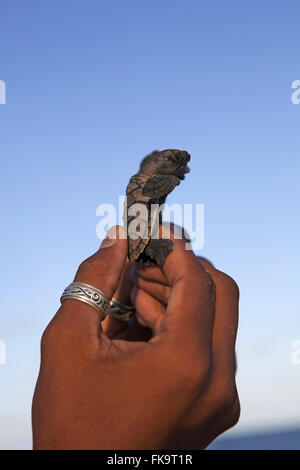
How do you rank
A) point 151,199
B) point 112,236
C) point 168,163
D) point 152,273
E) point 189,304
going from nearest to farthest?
point 189,304 < point 112,236 < point 152,273 < point 151,199 < point 168,163

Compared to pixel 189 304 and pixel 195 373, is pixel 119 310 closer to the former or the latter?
pixel 189 304

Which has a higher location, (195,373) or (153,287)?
(153,287)

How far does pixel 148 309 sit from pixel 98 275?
0.98 m

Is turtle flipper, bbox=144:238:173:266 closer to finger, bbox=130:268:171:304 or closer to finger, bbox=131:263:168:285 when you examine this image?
finger, bbox=131:263:168:285

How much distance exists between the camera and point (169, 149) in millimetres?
5520

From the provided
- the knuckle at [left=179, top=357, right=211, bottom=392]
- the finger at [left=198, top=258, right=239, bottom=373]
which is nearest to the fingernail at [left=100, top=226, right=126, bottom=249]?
the finger at [left=198, top=258, right=239, bottom=373]

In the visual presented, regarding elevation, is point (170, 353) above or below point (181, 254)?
below

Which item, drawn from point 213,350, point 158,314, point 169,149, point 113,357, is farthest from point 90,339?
point 169,149

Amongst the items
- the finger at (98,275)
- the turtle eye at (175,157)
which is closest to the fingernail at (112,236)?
the finger at (98,275)

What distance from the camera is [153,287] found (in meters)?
4.25

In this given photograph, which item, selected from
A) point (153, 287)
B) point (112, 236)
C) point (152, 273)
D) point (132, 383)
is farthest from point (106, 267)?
point (132, 383)

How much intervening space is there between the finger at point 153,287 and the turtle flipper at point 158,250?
0.87 ft

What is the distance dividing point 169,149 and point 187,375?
330 cm
